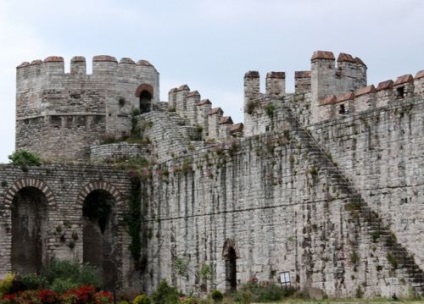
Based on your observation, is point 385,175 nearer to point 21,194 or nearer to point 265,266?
point 265,266

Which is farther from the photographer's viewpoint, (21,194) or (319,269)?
(21,194)

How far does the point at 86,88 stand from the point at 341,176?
62.4 ft

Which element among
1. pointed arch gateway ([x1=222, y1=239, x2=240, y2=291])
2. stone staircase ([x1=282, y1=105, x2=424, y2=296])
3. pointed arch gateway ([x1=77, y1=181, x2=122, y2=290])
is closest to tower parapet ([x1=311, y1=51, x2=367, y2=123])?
stone staircase ([x1=282, y1=105, x2=424, y2=296])

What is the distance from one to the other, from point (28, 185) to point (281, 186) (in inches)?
498

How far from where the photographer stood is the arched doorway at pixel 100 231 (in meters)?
51.7

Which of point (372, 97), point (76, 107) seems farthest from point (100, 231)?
point (372, 97)

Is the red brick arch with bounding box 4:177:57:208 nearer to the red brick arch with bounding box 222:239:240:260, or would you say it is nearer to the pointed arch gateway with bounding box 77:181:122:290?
the pointed arch gateway with bounding box 77:181:122:290

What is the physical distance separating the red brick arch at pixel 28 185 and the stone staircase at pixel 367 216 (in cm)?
1249

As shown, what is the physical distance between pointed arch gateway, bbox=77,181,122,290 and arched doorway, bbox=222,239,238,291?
25.8 ft

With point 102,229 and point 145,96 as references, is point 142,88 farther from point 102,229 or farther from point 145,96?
point 102,229

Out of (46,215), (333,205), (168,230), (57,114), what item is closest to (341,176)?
(333,205)

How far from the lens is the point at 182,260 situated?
47.4 m

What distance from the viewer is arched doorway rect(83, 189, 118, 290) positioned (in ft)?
169

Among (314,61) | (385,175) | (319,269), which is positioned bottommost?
(319,269)
